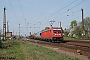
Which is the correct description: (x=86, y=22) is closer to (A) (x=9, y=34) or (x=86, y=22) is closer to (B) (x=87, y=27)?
(B) (x=87, y=27)

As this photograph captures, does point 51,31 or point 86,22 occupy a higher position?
point 86,22

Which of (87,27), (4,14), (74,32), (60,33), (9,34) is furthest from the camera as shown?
(74,32)

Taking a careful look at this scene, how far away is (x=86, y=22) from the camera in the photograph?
104 metres

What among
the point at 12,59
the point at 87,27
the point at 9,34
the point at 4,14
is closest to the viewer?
the point at 12,59

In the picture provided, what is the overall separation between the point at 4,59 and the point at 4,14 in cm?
5198

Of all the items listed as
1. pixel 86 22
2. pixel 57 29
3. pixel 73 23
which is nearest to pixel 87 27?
pixel 86 22

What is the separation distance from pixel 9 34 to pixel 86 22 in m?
44.4

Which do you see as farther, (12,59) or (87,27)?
(87,27)

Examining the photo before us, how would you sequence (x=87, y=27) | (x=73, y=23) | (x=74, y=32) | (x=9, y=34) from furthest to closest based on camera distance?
1. (x=73, y=23)
2. (x=74, y=32)
3. (x=87, y=27)
4. (x=9, y=34)

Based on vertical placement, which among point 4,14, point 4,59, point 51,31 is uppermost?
point 4,14

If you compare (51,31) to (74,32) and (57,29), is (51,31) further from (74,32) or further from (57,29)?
(74,32)

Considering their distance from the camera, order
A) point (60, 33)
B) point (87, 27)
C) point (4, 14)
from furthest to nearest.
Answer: point (87, 27) < point (4, 14) < point (60, 33)

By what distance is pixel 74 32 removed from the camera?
10644 cm

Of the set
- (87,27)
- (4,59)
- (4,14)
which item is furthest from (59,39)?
(87,27)
